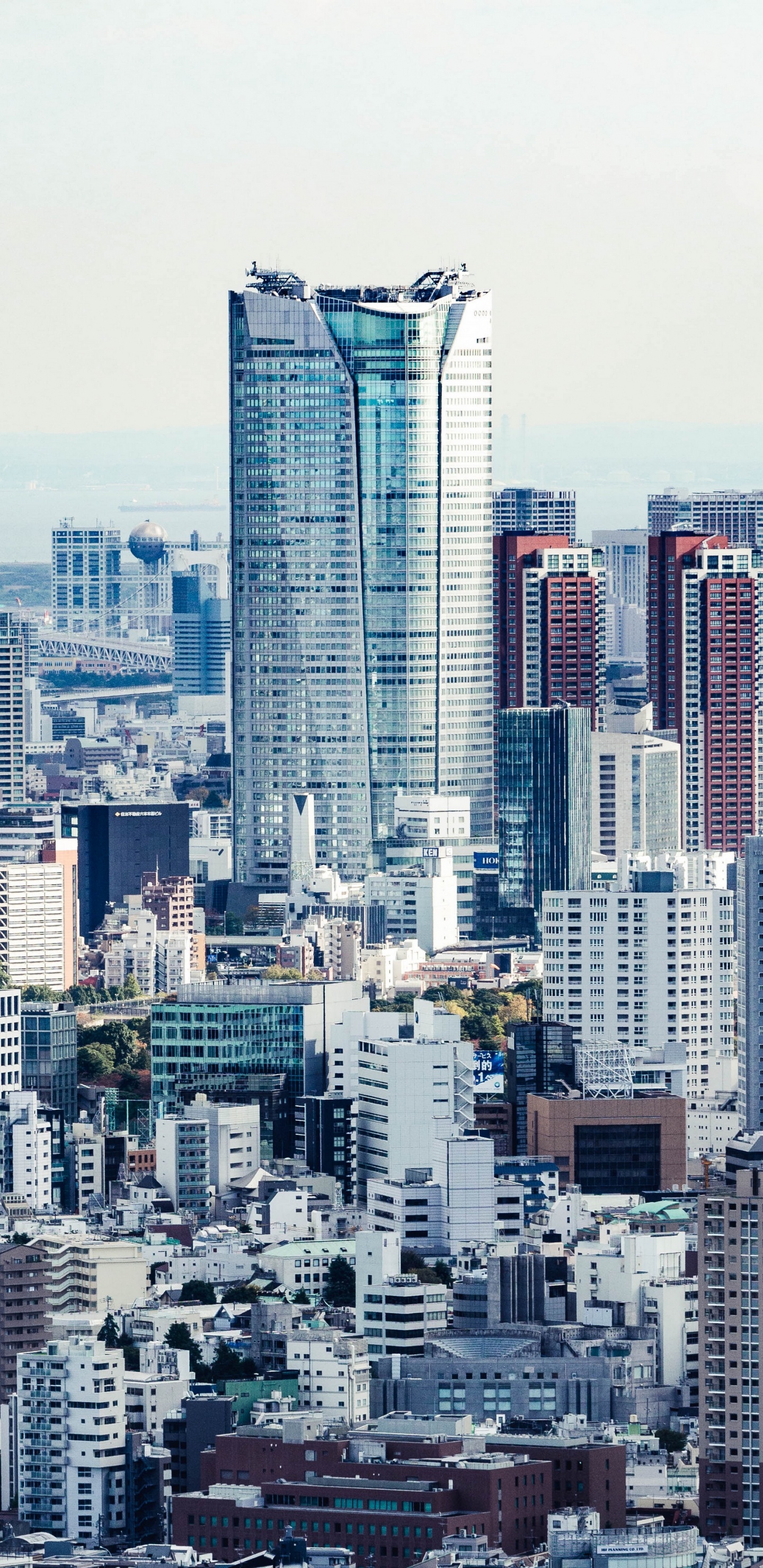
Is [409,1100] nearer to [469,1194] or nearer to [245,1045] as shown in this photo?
[245,1045]

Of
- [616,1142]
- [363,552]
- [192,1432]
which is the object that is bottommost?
[192,1432]

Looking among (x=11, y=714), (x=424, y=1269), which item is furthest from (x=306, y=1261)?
(x=11, y=714)

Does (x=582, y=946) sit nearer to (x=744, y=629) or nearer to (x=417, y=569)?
(x=417, y=569)

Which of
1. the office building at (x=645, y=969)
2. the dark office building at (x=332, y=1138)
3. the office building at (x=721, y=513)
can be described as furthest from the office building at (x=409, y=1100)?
the office building at (x=721, y=513)

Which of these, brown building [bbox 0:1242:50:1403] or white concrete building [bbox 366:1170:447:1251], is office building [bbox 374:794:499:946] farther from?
brown building [bbox 0:1242:50:1403]

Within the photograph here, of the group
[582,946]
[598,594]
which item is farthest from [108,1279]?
[598,594]

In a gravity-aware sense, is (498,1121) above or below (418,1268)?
above

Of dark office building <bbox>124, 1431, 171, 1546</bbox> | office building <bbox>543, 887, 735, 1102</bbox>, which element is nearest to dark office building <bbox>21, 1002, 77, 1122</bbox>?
office building <bbox>543, 887, 735, 1102</bbox>
